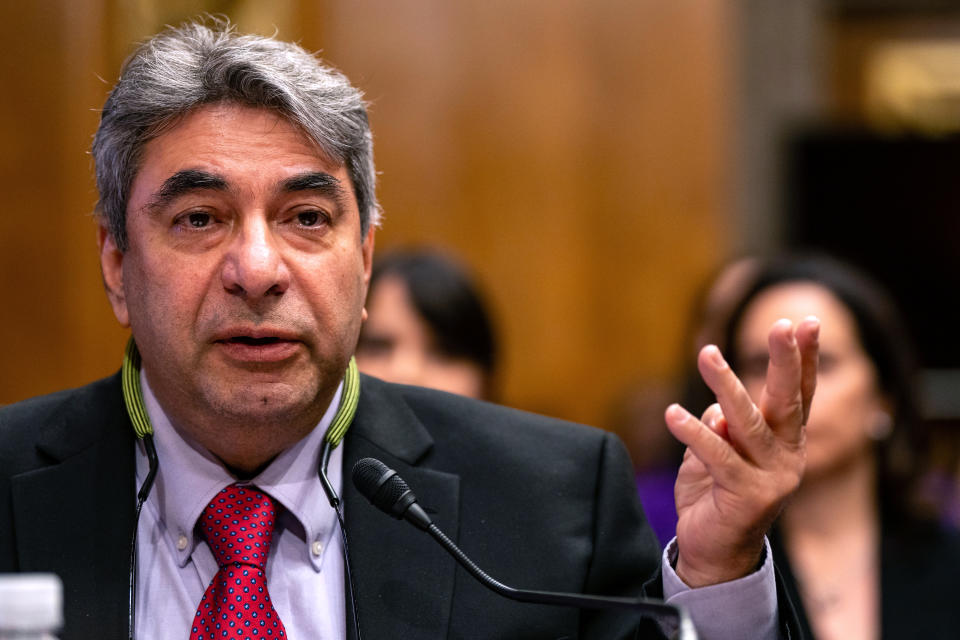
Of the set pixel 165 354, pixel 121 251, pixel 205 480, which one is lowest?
pixel 205 480

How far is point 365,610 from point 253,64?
867 millimetres

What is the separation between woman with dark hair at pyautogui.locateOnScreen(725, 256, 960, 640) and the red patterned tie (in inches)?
60.2

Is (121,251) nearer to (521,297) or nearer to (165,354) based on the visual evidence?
(165,354)

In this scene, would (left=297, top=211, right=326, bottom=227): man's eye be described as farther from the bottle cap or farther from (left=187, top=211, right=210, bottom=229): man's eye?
the bottle cap

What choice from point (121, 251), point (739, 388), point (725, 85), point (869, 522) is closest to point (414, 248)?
point (869, 522)

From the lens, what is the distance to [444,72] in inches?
220

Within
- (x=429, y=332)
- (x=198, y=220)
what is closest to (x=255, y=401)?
(x=198, y=220)

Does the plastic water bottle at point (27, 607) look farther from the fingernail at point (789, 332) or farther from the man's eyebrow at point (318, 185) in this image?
the fingernail at point (789, 332)

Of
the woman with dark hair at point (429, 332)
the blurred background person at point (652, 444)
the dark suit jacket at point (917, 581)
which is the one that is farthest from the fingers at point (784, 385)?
the woman with dark hair at point (429, 332)

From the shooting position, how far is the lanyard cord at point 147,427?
6.45 ft

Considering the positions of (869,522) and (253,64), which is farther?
(869,522)

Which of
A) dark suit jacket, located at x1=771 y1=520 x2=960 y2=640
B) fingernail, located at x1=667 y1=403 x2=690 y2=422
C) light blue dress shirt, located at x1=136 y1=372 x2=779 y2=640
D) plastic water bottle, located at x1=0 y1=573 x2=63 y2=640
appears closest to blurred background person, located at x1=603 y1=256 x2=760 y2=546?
dark suit jacket, located at x1=771 y1=520 x2=960 y2=640

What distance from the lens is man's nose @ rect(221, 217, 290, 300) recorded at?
191 cm

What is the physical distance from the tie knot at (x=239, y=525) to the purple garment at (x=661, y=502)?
1.54m
